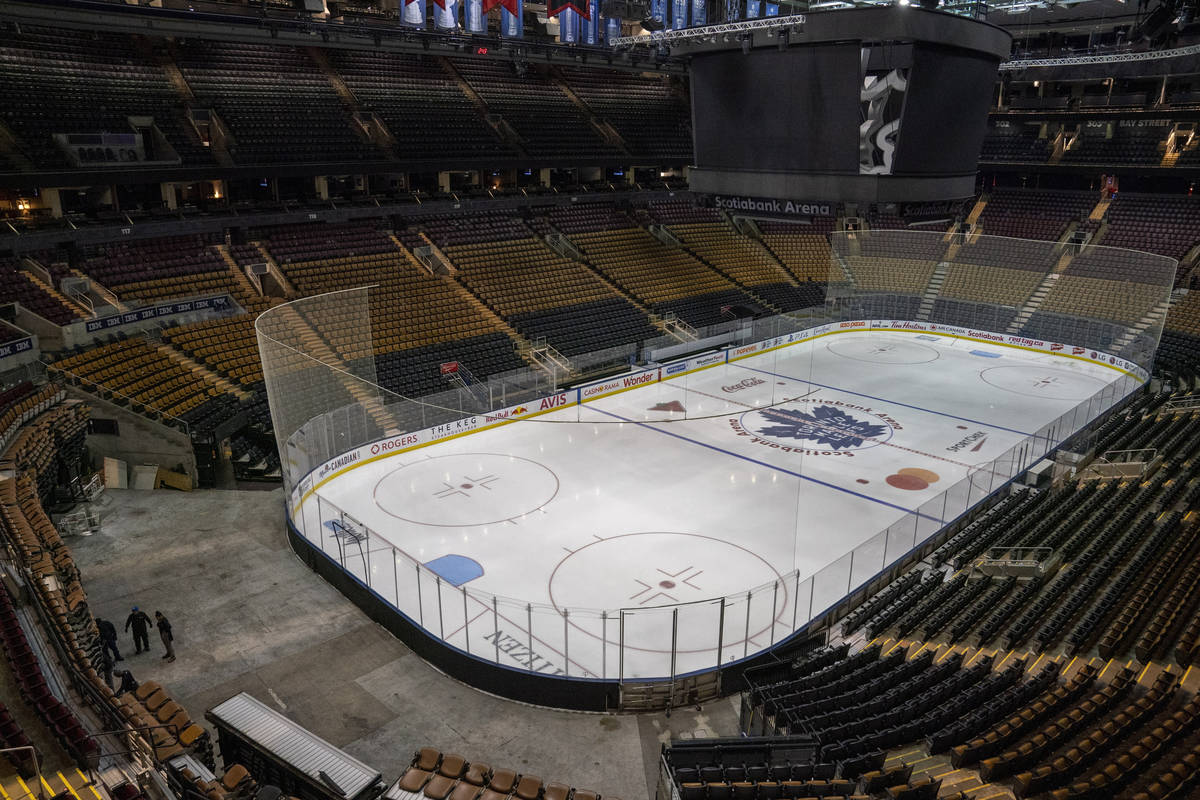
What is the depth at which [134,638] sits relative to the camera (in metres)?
12.4

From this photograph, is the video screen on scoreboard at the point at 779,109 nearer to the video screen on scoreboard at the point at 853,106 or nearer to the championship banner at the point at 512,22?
the video screen on scoreboard at the point at 853,106

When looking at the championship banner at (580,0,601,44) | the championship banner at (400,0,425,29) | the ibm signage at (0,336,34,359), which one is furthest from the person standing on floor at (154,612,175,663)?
the championship banner at (580,0,601,44)


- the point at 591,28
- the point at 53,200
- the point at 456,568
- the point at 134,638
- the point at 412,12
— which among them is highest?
the point at 591,28

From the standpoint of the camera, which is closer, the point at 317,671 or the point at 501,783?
the point at 501,783

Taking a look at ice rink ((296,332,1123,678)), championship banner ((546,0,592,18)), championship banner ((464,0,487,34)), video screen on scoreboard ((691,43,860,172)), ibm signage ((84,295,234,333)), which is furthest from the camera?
championship banner ((464,0,487,34))

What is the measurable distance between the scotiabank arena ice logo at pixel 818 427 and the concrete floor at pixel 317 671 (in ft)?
36.9

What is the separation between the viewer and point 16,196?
26.0 meters

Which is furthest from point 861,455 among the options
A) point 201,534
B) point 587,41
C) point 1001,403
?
point 587,41

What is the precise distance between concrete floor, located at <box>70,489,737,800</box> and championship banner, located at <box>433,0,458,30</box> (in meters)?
16.7

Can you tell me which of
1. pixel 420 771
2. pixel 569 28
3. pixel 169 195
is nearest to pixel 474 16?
pixel 569 28

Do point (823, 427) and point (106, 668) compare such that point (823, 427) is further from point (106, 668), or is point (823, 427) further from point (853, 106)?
point (106, 668)

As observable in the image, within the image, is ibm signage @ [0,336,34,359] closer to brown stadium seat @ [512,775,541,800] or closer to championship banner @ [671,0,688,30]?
brown stadium seat @ [512,775,541,800]

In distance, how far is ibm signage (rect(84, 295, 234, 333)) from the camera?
68.8 feet

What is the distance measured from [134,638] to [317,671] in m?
2.96
